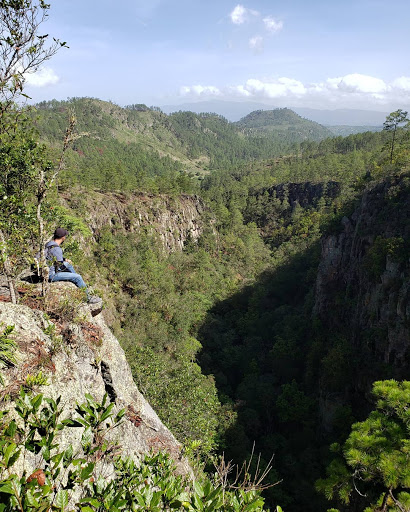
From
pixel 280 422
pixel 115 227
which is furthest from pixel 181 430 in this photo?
pixel 115 227

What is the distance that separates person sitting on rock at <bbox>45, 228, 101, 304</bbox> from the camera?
8125mm

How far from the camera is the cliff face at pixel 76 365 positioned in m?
5.86

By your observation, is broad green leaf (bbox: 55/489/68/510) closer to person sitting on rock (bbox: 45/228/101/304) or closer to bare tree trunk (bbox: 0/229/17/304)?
bare tree trunk (bbox: 0/229/17/304)

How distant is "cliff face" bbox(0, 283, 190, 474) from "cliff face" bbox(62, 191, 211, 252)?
102ft

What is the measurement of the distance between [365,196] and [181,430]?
2933 cm

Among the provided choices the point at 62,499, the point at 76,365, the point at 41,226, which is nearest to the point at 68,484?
the point at 62,499

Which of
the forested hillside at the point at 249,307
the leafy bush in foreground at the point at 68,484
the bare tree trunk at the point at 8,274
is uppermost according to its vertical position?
the bare tree trunk at the point at 8,274

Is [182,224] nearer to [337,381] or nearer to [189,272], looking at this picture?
[189,272]

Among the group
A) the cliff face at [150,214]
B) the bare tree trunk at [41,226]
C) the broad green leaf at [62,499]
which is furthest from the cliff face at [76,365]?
the cliff face at [150,214]

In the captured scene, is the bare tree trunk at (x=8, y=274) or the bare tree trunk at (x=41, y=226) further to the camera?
the bare tree trunk at (x=8, y=274)

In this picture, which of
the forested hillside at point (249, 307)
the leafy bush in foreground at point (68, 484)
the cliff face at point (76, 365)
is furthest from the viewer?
the forested hillside at point (249, 307)

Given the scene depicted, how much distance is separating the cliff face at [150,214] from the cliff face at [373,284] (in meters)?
29.2

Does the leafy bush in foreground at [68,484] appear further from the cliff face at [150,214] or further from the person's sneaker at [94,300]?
the cliff face at [150,214]

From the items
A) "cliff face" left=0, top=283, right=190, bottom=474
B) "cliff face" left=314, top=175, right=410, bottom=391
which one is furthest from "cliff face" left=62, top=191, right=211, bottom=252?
"cliff face" left=0, top=283, right=190, bottom=474
